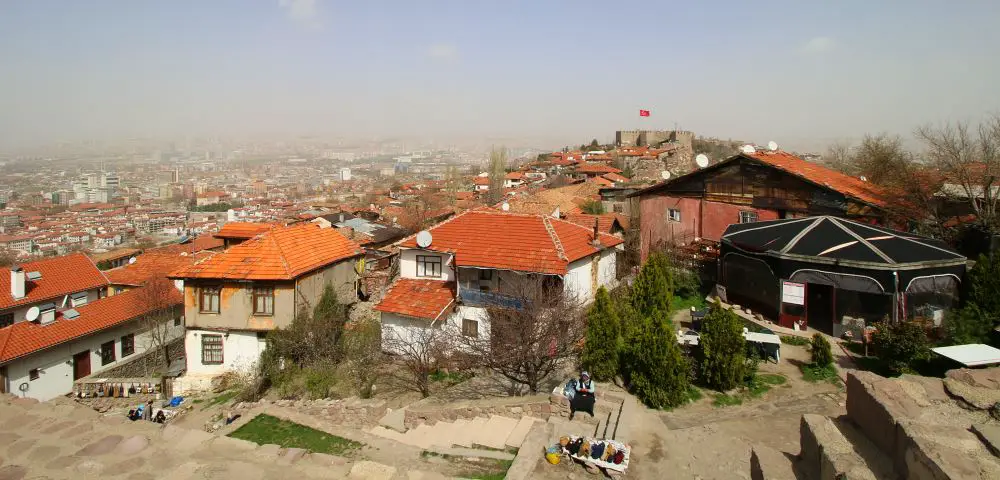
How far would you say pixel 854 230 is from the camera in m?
15.2

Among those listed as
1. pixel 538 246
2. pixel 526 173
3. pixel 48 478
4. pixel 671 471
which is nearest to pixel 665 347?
pixel 671 471

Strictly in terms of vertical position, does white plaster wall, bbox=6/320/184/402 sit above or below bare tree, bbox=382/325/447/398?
below

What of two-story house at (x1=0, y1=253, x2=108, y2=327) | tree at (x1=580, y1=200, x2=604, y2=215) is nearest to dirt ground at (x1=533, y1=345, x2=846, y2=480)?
tree at (x1=580, y1=200, x2=604, y2=215)

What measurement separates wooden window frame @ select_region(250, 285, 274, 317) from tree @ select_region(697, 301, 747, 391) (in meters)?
13.9

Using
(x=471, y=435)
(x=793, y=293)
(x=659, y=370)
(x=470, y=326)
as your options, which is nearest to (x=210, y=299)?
(x=470, y=326)

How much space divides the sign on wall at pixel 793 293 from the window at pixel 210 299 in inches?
710

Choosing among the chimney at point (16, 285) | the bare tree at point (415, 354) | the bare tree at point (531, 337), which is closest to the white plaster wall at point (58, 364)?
the chimney at point (16, 285)

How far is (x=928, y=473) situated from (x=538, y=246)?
13299 mm

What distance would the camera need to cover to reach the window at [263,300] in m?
17.9

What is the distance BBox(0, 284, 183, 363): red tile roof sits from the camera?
58.3 ft

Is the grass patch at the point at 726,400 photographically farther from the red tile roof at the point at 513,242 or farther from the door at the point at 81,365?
the door at the point at 81,365

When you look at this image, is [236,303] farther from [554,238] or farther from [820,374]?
[820,374]

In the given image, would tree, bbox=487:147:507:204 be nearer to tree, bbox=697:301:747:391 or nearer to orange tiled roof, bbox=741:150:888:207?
orange tiled roof, bbox=741:150:888:207

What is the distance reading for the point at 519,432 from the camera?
10273mm
